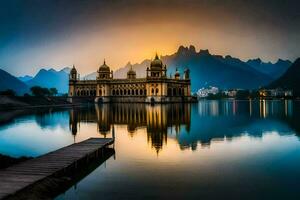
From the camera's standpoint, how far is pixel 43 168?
849 inches

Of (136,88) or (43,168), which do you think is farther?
(136,88)

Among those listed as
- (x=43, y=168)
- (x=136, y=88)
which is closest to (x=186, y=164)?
(x=43, y=168)

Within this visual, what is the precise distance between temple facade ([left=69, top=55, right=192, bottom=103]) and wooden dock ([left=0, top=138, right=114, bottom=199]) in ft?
369

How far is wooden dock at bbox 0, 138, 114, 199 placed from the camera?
59.0 feet

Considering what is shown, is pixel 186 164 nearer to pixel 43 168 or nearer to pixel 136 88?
pixel 43 168

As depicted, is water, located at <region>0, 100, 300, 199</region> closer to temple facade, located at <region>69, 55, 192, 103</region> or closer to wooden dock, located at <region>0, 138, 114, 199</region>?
wooden dock, located at <region>0, 138, 114, 199</region>

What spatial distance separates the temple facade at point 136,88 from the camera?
14338cm

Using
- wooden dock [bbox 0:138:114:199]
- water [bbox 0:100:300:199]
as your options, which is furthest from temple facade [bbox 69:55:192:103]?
wooden dock [bbox 0:138:114:199]

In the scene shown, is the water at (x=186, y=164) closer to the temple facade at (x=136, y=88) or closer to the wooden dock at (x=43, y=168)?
the wooden dock at (x=43, y=168)

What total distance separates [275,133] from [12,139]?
2827 cm

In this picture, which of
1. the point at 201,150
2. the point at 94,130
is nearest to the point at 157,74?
the point at 94,130

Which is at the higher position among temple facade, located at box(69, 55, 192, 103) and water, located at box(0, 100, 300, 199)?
temple facade, located at box(69, 55, 192, 103)

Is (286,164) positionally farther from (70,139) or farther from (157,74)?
(157,74)

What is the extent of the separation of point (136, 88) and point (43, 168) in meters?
133
